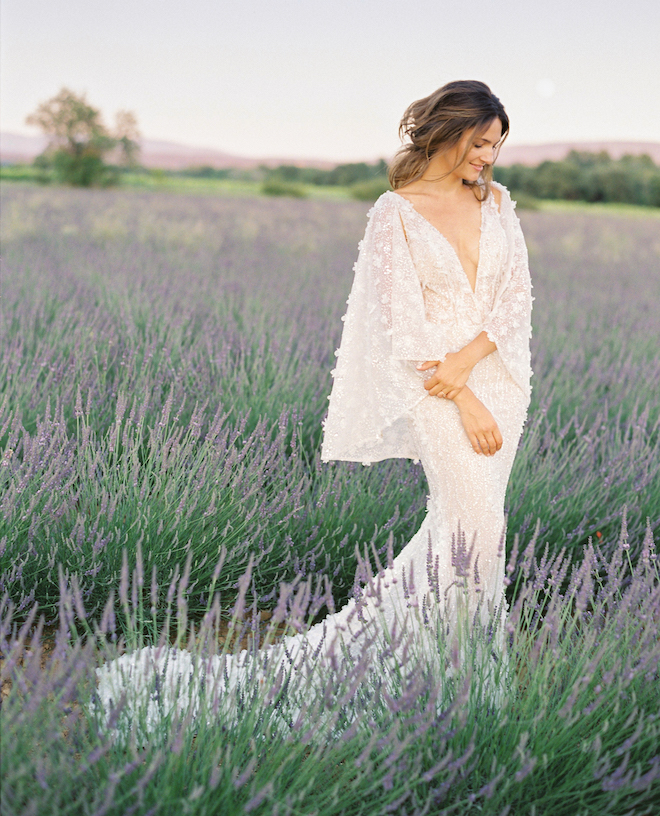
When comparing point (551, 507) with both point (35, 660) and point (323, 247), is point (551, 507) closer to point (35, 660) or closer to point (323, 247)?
point (35, 660)

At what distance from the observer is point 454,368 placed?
6.79 feet

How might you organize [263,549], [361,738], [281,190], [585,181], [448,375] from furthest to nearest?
[585,181]
[281,190]
[263,549]
[448,375]
[361,738]

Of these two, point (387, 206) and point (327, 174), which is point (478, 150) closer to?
point (387, 206)

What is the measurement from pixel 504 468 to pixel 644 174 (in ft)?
155

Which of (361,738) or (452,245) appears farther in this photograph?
(452,245)

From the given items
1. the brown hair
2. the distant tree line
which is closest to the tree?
A: the distant tree line

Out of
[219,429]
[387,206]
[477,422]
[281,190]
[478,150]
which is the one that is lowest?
[219,429]

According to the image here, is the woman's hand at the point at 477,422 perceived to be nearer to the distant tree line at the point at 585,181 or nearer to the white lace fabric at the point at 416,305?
the white lace fabric at the point at 416,305

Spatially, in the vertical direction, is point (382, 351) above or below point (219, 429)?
above

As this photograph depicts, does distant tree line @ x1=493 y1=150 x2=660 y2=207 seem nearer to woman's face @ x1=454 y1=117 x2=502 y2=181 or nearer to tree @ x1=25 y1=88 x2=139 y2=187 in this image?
tree @ x1=25 y1=88 x2=139 y2=187

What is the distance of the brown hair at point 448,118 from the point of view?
211cm

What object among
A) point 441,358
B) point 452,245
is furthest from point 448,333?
point 452,245

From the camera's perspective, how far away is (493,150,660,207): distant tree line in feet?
133

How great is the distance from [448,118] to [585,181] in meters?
44.8
